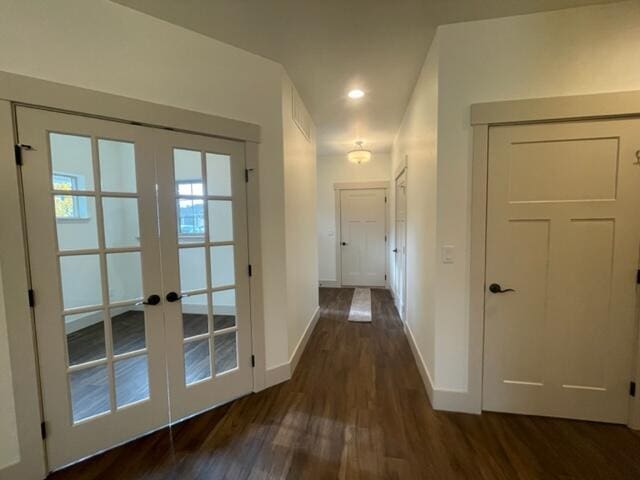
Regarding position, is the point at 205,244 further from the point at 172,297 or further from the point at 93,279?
the point at 93,279

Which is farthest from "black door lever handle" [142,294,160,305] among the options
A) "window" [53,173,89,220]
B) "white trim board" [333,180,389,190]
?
"white trim board" [333,180,389,190]

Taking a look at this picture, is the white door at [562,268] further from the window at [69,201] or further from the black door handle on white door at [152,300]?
the window at [69,201]

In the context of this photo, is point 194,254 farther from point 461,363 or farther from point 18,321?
point 461,363

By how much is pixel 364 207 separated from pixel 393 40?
389cm

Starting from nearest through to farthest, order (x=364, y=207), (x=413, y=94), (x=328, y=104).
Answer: (x=413, y=94), (x=328, y=104), (x=364, y=207)

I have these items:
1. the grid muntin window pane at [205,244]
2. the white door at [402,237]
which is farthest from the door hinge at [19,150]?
the white door at [402,237]

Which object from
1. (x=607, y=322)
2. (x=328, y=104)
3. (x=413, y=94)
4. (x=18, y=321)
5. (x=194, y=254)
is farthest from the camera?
(x=328, y=104)

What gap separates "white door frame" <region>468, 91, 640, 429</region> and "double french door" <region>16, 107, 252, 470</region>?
174 cm

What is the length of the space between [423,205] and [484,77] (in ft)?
3.37

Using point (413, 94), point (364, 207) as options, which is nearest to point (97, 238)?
point (413, 94)

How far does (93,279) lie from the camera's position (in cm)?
175

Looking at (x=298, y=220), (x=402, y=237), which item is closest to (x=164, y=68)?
(x=298, y=220)

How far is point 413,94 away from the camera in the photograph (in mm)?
3025

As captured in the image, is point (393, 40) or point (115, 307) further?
point (393, 40)
